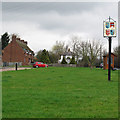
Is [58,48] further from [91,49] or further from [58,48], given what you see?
[91,49]

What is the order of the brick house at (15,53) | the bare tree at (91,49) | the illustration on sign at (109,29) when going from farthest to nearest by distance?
the brick house at (15,53) → the bare tree at (91,49) → the illustration on sign at (109,29)

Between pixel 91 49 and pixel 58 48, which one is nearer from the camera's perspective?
pixel 91 49

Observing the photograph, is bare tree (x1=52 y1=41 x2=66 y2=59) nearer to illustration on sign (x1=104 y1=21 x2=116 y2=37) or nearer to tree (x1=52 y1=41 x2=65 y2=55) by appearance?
tree (x1=52 y1=41 x2=65 y2=55)

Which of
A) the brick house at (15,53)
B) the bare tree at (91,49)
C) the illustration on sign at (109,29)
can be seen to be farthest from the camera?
the brick house at (15,53)

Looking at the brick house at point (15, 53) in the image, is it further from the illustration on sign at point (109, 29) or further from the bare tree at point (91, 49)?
the illustration on sign at point (109, 29)

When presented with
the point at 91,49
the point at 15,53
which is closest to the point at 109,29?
the point at 91,49

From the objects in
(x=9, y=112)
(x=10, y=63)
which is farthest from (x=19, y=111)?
(x=10, y=63)

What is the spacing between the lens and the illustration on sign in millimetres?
A: 13347

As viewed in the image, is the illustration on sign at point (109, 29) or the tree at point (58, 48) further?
the tree at point (58, 48)

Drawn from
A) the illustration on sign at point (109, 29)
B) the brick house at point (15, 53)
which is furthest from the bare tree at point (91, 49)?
the illustration on sign at point (109, 29)

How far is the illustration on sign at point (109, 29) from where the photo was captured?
13.3m

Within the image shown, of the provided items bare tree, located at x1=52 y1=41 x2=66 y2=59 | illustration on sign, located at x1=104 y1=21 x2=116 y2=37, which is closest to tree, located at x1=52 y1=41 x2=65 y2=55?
bare tree, located at x1=52 y1=41 x2=66 y2=59

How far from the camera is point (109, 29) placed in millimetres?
13836

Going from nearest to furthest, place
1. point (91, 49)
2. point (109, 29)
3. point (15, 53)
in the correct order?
1. point (109, 29)
2. point (91, 49)
3. point (15, 53)
